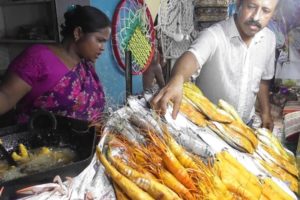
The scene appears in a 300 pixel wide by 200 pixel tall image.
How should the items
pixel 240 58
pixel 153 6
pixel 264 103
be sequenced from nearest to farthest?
1. pixel 240 58
2. pixel 264 103
3. pixel 153 6

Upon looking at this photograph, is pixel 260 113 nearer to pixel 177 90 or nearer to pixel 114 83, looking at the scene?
pixel 177 90

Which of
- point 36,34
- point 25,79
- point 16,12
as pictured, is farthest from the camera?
point 16,12

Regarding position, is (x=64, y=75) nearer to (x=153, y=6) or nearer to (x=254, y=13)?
(x=153, y=6)

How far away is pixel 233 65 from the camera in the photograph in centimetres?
162

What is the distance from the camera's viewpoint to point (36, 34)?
116 inches

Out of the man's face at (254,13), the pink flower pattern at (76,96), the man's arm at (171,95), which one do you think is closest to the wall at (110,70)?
the pink flower pattern at (76,96)

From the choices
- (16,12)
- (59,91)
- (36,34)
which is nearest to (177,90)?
(59,91)

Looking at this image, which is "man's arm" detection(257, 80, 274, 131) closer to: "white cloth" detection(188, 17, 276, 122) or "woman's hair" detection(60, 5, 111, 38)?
"white cloth" detection(188, 17, 276, 122)

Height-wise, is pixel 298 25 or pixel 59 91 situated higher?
pixel 298 25

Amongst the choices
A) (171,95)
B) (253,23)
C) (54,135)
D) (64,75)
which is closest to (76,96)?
(64,75)

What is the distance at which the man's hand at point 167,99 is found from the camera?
0.98 m

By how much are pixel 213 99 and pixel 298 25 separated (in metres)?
0.58

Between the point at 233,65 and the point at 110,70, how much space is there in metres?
1.20

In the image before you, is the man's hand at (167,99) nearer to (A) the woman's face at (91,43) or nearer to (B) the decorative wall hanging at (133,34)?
(A) the woman's face at (91,43)
